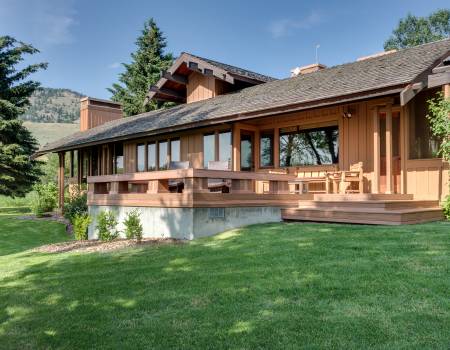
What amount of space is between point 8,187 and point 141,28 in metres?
16.5

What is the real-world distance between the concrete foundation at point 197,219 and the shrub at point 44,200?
10583 mm

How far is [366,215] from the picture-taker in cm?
777

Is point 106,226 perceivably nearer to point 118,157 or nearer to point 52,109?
point 118,157

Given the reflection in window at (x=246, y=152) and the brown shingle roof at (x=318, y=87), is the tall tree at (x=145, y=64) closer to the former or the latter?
the brown shingle roof at (x=318, y=87)

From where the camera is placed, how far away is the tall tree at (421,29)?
42.1 metres

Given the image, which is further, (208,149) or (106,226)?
(208,149)

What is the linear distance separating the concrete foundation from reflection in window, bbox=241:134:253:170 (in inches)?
149

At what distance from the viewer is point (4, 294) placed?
16.7ft

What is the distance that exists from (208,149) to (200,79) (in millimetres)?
4080

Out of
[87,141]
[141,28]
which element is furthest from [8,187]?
[141,28]

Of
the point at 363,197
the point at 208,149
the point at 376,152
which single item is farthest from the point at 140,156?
the point at 363,197

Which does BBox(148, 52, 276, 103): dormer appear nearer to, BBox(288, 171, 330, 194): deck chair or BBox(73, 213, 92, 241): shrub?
BBox(288, 171, 330, 194): deck chair

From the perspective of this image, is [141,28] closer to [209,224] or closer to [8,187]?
[8,187]

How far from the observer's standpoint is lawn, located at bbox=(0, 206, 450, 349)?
10.8 feet
